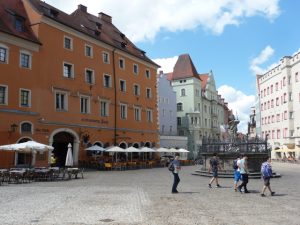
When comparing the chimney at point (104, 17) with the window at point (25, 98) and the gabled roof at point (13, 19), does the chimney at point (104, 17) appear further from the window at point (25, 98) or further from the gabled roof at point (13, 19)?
the window at point (25, 98)

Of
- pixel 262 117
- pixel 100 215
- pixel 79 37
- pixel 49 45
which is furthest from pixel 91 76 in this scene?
pixel 262 117

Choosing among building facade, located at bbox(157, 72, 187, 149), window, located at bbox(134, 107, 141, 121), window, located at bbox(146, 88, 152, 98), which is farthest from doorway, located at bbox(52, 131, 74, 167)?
building facade, located at bbox(157, 72, 187, 149)

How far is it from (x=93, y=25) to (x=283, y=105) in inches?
1404

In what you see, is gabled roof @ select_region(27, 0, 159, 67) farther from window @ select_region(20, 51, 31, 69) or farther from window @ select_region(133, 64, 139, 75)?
window @ select_region(20, 51, 31, 69)

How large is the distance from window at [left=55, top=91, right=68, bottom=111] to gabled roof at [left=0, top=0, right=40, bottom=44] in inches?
207

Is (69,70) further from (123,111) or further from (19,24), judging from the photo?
(123,111)

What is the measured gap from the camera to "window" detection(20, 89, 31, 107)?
111 ft

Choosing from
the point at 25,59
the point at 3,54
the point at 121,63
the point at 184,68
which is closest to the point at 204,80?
the point at 184,68

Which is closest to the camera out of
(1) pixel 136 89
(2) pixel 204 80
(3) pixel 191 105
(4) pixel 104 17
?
(1) pixel 136 89

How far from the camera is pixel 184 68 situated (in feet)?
270

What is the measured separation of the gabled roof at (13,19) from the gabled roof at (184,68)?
46.7 metres

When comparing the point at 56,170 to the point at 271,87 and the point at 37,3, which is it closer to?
the point at 37,3

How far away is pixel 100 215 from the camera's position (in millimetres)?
12055

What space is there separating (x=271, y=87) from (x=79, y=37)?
44275 mm
